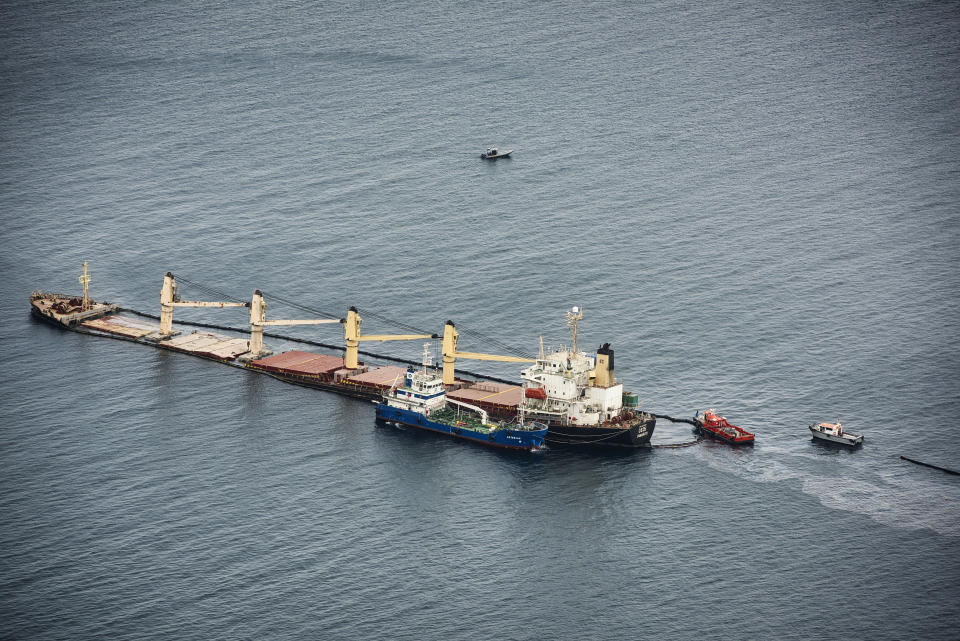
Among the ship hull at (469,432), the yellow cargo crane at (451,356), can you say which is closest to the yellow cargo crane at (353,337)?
the yellow cargo crane at (451,356)

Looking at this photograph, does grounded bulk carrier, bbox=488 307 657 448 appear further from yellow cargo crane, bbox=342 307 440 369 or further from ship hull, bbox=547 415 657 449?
yellow cargo crane, bbox=342 307 440 369

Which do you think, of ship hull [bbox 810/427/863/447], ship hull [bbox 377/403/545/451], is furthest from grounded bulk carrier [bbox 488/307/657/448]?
ship hull [bbox 810/427/863/447]

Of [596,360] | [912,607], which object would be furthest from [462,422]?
[912,607]

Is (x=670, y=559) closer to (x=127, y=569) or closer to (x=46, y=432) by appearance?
(x=127, y=569)

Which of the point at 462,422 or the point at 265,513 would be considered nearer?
the point at 265,513

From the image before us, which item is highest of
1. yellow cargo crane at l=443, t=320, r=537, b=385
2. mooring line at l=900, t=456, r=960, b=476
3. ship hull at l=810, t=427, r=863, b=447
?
yellow cargo crane at l=443, t=320, r=537, b=385

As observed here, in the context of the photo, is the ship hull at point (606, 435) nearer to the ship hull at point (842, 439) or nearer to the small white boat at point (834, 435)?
the small white boat at point (834, 435)

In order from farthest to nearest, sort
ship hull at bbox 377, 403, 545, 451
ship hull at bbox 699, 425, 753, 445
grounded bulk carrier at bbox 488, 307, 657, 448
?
grounded bulk carrier at bbox 488, 307, 657, 448 → ship hull at bbox 377, 403, 545, 451 → ship hull at bbox 699, 425, 753, 445

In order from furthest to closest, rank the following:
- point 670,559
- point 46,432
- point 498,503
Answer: point 46,432 < point 498,503 < point 670,559
